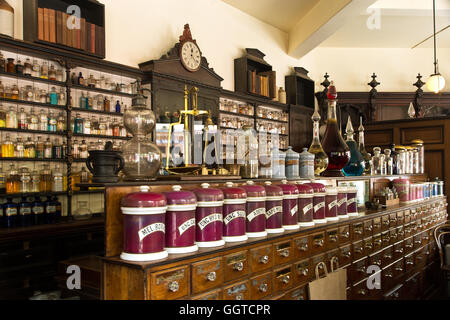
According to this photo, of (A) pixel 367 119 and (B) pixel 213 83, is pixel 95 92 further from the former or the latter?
(A) pixel 367 119

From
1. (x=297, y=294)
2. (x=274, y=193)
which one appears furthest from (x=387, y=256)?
(x=274, y=193)

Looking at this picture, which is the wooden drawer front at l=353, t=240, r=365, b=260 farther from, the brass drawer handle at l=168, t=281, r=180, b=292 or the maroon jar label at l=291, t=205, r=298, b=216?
the brass drawer handle at l=168, t=281, r=180, b=292

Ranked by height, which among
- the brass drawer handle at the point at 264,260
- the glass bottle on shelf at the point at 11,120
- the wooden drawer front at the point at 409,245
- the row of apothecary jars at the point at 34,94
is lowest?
the wooden drawer front at the point at 409,245

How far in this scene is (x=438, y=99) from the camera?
28.9ft

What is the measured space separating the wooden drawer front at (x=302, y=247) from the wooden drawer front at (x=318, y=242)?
1.8 inches

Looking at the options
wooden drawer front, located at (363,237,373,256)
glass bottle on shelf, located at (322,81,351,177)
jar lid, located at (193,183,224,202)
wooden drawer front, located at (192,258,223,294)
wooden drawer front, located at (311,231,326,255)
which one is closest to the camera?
wooden drawer front, located at (192,258,223,294)

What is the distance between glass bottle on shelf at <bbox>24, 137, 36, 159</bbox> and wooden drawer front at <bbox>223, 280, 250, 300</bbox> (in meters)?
2.91

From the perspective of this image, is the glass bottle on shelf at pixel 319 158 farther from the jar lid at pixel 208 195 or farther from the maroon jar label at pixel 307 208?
the jar lid at pixel 208 195

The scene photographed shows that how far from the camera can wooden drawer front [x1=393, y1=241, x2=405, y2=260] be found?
3.28 metres

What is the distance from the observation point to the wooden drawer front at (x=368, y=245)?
2707 millimetres

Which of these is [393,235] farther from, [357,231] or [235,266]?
[235,266]

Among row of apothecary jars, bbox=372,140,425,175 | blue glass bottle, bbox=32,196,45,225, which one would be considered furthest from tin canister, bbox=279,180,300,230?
blue glass bottle, bbox=32,196,45,225

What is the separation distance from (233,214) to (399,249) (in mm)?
2319

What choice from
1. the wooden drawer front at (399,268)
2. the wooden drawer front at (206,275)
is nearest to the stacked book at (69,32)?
the wooden drawer front at (206,275)
